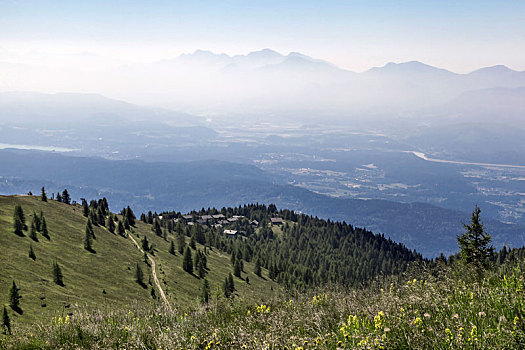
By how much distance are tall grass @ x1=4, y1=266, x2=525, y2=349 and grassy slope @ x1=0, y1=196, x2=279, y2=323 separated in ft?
22.3

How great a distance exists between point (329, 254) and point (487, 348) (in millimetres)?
186921

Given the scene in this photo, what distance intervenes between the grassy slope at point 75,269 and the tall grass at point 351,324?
268 inches

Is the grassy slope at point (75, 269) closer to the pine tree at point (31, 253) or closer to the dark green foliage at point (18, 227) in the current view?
the pine tree at point (31, 253)

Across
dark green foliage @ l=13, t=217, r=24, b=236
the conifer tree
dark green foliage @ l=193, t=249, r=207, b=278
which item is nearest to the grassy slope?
dark green foliage @ l=13, t=217, r=24, b=236

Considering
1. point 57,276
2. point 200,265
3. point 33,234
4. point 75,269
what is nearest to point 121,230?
point 200,265

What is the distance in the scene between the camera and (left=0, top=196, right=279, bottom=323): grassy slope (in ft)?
145

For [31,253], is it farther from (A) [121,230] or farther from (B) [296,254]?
(B) [296,254]

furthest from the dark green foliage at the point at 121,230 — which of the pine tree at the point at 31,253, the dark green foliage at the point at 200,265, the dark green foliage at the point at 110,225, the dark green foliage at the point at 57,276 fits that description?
the dark green foliage at the point at 57,276

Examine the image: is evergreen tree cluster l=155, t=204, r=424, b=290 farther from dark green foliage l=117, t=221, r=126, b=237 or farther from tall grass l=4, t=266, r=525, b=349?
tall grass l=4, t=266, r=525, b=349

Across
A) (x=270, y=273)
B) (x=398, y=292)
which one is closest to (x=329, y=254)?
(x=270, y=273)

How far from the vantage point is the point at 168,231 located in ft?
447

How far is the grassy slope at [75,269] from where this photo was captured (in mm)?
44125

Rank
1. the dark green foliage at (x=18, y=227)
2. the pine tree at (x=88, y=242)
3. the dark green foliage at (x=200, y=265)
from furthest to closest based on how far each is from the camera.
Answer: the dark green foliage at (x=200, y=265), the pine tree at (x=88, y=242), the dark green foliage at (x=18, y=227)

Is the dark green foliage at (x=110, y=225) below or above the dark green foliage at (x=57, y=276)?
below
